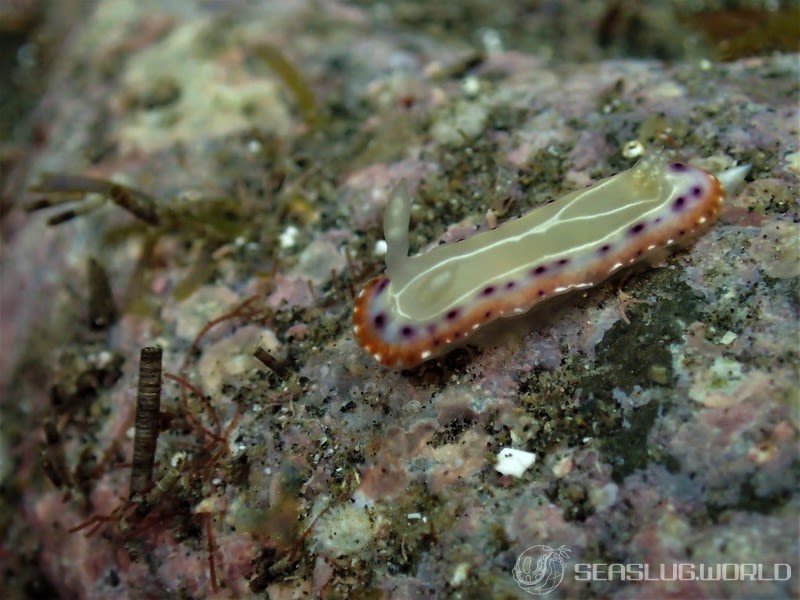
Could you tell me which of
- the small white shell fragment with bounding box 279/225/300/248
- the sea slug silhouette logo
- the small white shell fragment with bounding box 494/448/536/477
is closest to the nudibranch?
the small white shell fragment with bounding box 494/448/536/477

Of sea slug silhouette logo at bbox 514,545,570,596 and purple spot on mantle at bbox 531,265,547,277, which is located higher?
purple spot on mantle at bbox 531,265,547,277

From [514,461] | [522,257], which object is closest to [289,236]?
[522,257]

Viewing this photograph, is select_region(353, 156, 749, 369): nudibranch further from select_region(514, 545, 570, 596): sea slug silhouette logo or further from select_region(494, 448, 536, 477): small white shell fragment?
select_region(514, 545, 570, 596): sea slug silhouette logo

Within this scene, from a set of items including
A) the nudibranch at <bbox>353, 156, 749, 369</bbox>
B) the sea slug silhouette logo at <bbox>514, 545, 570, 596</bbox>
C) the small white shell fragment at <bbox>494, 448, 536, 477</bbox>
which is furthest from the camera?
the nudibranch at <bbox>353, 156, 749, 369</bbox>

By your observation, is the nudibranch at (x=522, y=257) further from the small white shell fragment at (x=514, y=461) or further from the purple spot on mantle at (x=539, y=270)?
the small white shell fragment at (x=514, y=461)

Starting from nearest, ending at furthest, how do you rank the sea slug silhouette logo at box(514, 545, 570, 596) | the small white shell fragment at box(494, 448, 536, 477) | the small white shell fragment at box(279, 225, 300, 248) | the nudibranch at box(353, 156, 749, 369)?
the sea slug silhouette logo at box(514, 545, 570, 596)
the small white shell fragment at box(494, 448, 536, 477)
the nudibranch at box(353, 156, 749, 369)
the small white shell fragment at box(279, 225, 300, 248)

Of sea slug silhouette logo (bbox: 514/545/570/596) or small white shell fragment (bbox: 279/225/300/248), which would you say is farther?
small white shell fragment (bbox: 279/225/300/248)

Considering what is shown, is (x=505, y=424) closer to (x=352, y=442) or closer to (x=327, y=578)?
(x=352, y=442)

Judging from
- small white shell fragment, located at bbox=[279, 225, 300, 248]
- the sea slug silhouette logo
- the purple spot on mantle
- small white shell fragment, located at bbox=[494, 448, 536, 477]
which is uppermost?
the purple spot on mantle
